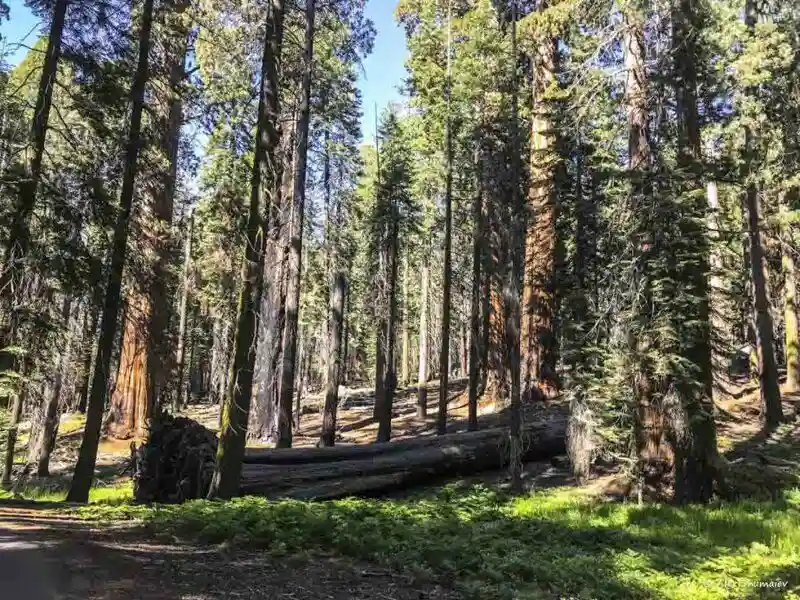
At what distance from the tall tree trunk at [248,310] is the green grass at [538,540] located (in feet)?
2.76

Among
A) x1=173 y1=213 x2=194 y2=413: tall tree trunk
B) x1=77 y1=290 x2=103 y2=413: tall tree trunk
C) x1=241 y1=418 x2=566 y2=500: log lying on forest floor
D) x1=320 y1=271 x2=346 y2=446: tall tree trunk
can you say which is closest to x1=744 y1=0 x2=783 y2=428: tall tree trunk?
x1=241 y1=418 x2=566 y2=500: log lying on forest floor

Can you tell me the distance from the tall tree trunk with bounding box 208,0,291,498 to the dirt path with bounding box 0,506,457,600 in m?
2.41

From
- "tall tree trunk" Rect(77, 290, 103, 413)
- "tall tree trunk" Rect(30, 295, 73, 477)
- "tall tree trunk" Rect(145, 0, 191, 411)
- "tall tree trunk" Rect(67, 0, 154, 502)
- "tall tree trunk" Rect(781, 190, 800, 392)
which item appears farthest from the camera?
"tall tree trunk" Rect(781, 190, 800, 392)

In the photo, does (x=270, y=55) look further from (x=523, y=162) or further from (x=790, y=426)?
(x=790, y=426)

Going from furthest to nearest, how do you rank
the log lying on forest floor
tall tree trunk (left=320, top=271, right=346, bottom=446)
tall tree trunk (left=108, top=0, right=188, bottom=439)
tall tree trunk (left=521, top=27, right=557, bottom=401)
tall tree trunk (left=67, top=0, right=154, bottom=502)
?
tall tree trunk (left=320, top=271, right=346, bottom=446) < tall tree trunk (left=521, top=27, right=557, bottom=401) < tall tree trunk (left=108, top=0, right=188, bottom=439) < the log lying on forest floor < tall tree trunk (left=67, top=0, right=154, bottom=502)

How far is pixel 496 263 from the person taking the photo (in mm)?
22672

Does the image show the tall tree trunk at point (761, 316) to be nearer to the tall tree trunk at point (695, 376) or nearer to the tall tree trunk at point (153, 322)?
the tall tree trunk at point (695, 376)

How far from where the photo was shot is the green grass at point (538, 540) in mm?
6141

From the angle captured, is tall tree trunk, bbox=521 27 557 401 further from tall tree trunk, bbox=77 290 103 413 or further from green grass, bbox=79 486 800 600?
tall tree trunk, bbox=77 290 103 413

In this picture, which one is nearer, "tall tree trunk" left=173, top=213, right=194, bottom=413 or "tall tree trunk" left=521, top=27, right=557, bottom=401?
"tall tree trunk" left=521, top=27, right=557, bottom=401

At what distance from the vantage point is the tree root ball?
10.8 meters

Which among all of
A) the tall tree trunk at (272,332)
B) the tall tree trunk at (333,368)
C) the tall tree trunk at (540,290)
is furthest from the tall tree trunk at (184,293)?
the tall tree trunk at (540,290)

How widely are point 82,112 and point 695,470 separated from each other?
13395mm

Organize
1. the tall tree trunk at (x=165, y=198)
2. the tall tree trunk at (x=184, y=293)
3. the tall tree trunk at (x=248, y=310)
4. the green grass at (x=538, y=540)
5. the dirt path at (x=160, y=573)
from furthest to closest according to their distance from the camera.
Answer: the tall tree trunk at (x=184, y=293), the tall tree trunk at (x=165, y=198), the tall tree trunk at (x=248, y=310), the green grass at (x=538, y=540), the dirt path at (x=160, y=573)
